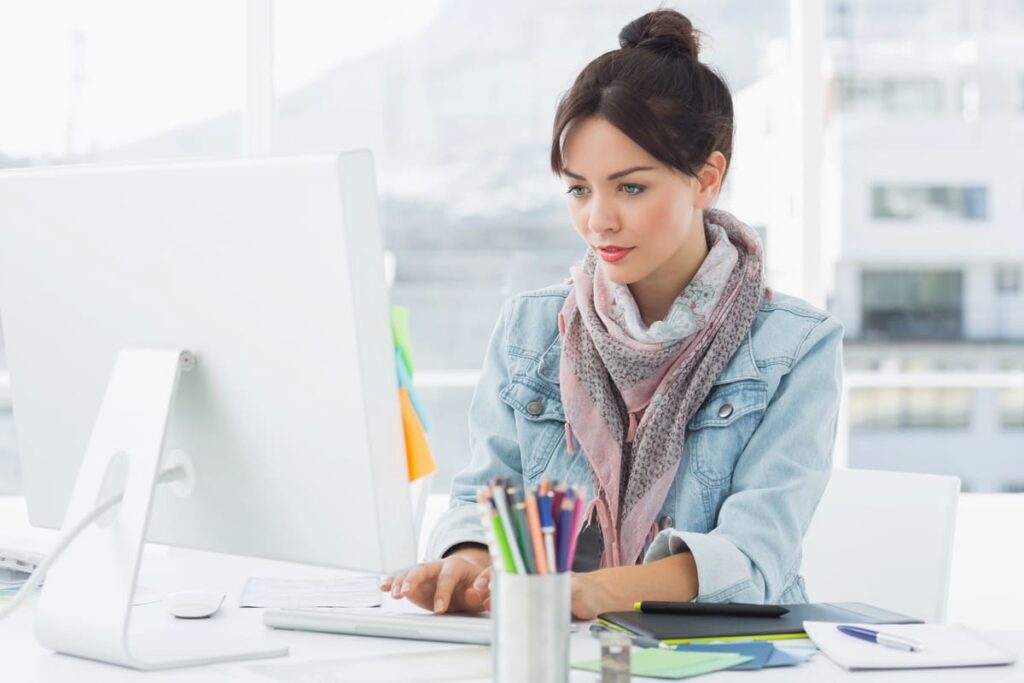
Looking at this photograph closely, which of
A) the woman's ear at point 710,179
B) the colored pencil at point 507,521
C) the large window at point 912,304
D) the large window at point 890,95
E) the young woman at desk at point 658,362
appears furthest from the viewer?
the large window at point 912,304

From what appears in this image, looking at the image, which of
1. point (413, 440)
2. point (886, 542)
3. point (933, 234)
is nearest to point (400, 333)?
point (413, 440)

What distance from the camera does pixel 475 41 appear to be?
441 cm

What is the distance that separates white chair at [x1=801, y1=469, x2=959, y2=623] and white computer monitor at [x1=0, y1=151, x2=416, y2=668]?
2.80ft

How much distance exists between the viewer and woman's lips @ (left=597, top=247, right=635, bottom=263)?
5.64 feet

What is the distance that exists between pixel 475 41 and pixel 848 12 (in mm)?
6597

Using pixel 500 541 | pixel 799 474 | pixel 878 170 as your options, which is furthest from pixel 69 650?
pixel 878 170

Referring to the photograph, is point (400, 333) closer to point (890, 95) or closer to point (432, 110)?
point (432, 110)

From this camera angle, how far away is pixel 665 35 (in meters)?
1.80

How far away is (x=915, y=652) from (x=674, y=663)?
0.22m

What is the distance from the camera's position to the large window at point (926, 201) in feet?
41.4

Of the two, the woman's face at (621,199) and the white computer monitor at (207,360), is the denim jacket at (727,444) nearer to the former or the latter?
the woman's face at (621,199)

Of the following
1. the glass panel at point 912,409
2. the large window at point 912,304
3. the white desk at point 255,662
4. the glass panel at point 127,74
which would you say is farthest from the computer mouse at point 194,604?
the glass panel at point 912,409

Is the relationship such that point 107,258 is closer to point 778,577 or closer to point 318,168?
point 318,168

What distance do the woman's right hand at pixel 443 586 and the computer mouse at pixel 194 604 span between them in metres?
0.17
